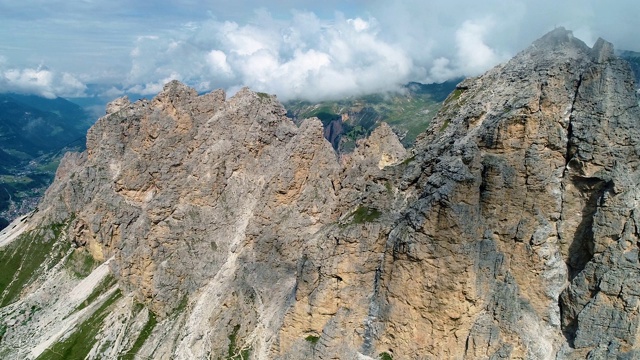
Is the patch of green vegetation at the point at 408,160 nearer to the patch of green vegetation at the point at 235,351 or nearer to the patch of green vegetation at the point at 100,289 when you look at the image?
the patch of green vegetation at the point at 235,351

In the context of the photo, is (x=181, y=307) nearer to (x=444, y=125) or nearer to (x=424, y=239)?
(x=424, y=239)

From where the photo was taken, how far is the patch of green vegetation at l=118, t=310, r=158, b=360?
113 m

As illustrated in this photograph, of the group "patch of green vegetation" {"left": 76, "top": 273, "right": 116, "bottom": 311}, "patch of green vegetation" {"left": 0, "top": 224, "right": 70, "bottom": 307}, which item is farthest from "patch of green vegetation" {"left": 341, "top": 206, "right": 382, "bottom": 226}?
"patch of green vegetation" {"left": 0, "top": 224, "right": 70, "bottom": 307}

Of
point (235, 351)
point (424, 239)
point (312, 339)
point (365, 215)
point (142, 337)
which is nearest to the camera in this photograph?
point (424, 239)

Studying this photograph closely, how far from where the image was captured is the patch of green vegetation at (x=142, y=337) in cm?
11322

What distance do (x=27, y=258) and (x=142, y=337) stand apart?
100392mm

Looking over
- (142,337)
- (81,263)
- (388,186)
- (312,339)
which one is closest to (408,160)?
(388,186)

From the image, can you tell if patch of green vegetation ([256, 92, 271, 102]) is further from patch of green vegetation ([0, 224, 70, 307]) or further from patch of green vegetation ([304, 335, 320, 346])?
patch of green vegetation ([0, 224, 70, 307])

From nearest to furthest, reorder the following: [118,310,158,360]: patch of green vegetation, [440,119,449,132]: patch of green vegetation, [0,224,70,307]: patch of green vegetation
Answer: [440,119,449,132]: patch of green vegetation → [118,310,158,360]: patch of green vegetation → [0,224,70,307]: patch of green vegetation

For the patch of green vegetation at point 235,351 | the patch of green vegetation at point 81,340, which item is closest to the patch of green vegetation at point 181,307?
the patch of green vegetation at point 235,351

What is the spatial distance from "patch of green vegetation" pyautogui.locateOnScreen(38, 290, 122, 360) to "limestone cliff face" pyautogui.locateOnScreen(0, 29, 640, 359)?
112cm

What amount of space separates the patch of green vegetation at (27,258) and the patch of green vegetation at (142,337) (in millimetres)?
→ 80939

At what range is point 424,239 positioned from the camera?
225 feet

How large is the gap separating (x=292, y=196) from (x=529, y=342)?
6335 cm
